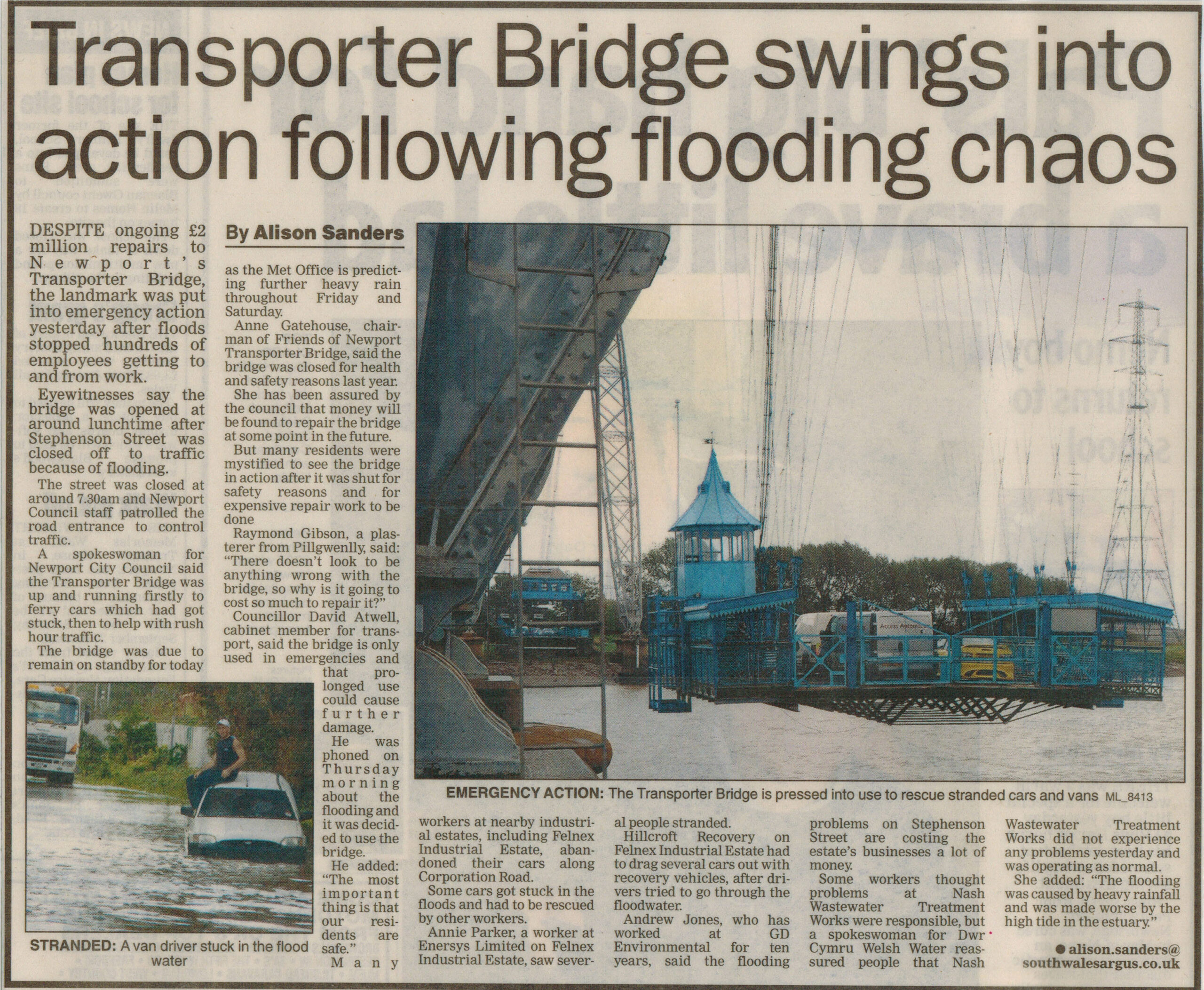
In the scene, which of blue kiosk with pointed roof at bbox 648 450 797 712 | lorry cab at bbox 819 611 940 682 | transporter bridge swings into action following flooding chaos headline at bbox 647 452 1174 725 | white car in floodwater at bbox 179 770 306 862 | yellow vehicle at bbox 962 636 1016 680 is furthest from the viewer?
yellow vehicle at bbox 962 636 1016 680

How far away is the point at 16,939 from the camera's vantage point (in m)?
4.62

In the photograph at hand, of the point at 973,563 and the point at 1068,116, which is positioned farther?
the point at 973,563

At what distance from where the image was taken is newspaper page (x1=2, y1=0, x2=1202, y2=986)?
452 centimetres

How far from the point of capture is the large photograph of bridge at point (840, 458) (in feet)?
15.5

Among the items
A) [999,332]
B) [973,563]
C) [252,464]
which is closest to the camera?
[252,464]

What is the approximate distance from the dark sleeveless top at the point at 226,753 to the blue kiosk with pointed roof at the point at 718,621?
103 inches

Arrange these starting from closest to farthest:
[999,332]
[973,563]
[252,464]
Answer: [252,464], [999,332], [973,563]

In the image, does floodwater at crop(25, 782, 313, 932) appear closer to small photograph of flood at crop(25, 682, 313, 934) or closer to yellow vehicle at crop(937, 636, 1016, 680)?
small photograph of flood at crop(25, 682, 313, 934)

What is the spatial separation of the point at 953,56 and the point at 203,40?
14.2ft

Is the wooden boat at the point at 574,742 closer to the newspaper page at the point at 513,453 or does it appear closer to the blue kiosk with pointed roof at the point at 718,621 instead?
the newspaper page at the point at 513,453

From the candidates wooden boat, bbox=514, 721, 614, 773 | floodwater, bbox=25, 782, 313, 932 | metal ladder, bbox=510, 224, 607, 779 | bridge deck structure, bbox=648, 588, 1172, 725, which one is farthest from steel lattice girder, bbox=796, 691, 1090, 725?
floodwater, bbox=25, 782, 313, 932

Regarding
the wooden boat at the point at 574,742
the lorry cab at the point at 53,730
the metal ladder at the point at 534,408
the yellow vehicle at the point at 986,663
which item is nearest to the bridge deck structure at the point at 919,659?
the yellow vehicle at the point at 986,663

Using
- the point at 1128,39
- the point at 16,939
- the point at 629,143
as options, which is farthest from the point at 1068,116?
the point at 16,939

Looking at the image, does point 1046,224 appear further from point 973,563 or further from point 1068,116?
point 973,563
